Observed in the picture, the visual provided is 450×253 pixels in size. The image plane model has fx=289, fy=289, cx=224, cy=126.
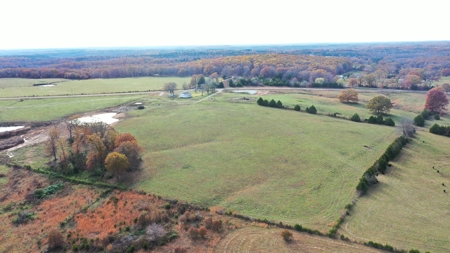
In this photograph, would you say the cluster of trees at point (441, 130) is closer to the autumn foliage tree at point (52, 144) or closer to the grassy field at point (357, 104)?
the grassy field at point (357, 104)

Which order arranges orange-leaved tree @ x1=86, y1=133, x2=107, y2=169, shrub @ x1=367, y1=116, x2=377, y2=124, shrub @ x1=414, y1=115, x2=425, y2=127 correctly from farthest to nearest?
shrub @ x1=367, y1=116, x2=377, y2=124
shrub @ x1=414, y1=115, x2=425, y2=127
orange-leaved tree @ x1=86, y1=133, x2=107, y2=169

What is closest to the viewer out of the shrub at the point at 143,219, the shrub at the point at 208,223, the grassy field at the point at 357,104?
the shrub at the point at 208,223

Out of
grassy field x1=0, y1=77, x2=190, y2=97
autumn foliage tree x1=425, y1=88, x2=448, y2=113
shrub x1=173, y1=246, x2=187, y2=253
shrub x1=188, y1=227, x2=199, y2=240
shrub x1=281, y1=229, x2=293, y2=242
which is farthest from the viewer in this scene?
grassy field x1=0, y1=77, x2=190, y2=97

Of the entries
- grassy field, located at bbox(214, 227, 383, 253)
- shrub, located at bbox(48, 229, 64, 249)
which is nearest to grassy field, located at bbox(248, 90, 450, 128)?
grassy field, located at bbox(214, 227, 383, 253)

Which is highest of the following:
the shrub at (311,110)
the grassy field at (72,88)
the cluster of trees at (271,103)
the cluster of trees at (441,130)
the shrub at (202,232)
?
the grassy field at (72,88)

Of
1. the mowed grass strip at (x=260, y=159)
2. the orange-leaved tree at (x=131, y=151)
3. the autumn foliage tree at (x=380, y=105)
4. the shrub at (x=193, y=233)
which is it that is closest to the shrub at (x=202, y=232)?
the shrub at (x=193, y=233)

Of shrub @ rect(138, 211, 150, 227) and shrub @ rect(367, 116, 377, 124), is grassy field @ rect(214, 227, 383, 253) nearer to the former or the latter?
shrub @ rect(138, 211, 150, 227)

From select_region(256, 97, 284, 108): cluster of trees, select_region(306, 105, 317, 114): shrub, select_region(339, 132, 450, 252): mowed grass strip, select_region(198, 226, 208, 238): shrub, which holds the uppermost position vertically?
select_region(256, 97, 284, 108): cluster of trees
